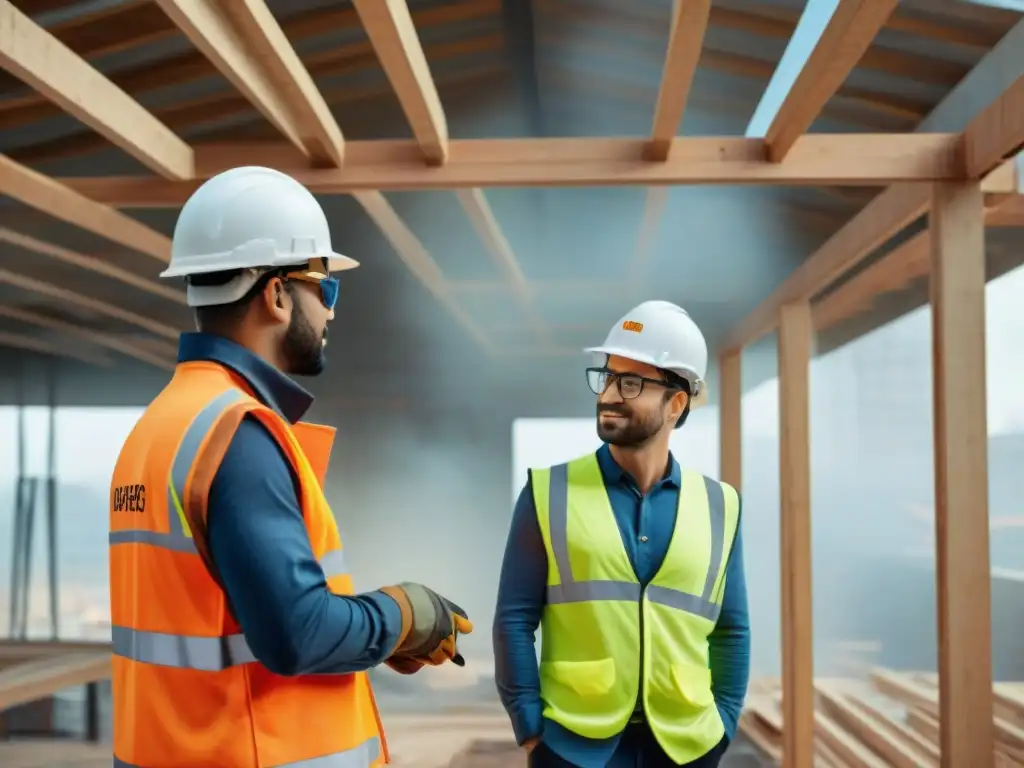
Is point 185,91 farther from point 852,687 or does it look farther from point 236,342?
point 852,687

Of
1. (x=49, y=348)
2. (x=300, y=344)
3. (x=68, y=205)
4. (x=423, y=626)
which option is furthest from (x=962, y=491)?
(x=49, y=348)

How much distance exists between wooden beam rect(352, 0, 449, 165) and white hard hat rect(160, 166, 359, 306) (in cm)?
107

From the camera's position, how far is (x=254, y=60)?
326 centimetres

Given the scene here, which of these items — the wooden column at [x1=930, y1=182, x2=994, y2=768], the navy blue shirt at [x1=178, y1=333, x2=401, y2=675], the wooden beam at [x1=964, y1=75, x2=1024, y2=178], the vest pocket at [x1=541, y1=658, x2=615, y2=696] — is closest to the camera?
the navy blue shirt at [x1=178, y1=333, x2=401, y2=675]

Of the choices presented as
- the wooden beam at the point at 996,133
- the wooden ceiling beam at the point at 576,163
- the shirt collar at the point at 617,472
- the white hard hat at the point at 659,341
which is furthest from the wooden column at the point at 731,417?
the shirt collar at the point at 617,472

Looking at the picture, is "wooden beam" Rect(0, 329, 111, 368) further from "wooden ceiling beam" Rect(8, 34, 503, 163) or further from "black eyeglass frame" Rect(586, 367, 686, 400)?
"black eyeglass frame" Rect(586, 367, 686, 400)

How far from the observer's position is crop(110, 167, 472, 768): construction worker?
1484 mm

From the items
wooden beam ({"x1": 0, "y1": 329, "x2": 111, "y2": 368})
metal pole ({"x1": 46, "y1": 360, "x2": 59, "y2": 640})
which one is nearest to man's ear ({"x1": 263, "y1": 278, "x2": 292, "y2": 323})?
wooden beam ({"x1": 0, "y1": 329, "x2": 111, "y2": 368})

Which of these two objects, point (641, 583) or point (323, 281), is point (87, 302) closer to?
point (641, 583)

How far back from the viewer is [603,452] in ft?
9.52

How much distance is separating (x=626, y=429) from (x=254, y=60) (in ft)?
5.01

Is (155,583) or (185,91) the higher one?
(185,91)

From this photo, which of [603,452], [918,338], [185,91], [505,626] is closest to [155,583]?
[505,626]

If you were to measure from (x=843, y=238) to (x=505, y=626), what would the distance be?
2585 mm
